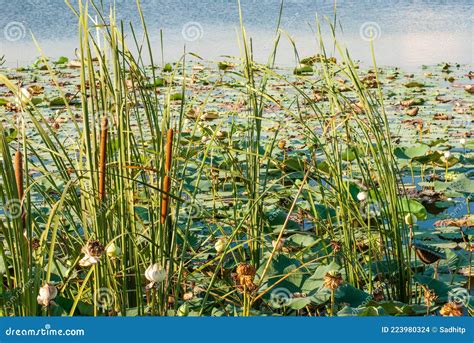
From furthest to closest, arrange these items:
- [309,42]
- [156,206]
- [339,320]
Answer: [309,42]
[156,206]
[339,320]

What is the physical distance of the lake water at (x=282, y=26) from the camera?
7.69 m

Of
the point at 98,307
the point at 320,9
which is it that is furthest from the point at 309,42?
the point at 98,307

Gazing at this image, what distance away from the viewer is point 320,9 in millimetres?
11891

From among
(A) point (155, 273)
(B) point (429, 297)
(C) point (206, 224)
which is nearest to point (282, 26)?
(C) point (206, 224)

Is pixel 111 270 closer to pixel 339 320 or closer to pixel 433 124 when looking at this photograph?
pixel 339 320

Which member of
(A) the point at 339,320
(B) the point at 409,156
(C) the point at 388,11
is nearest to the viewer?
(A) the point at 339,320

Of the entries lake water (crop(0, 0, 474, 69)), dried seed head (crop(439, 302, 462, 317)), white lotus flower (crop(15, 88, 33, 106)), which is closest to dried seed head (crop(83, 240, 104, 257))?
white lotus flower (crop(15, 88, 33, 106))

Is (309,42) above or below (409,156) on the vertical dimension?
above

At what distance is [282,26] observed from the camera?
9242 mm

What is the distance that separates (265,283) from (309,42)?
672cm

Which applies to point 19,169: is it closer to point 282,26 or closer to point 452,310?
point 452,310

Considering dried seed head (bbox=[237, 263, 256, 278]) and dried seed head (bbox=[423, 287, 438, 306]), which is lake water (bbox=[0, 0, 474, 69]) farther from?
dried seed head (bbox=[237, 263, 256, 278])

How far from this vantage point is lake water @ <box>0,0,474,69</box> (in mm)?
7695

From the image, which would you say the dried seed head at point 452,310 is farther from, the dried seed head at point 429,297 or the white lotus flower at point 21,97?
the white lotus flower at point 21,97
